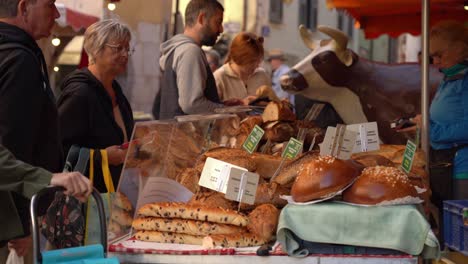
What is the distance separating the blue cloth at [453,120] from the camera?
221 inches

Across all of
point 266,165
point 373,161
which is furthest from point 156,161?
point 373,161

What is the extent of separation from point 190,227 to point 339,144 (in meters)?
0.95

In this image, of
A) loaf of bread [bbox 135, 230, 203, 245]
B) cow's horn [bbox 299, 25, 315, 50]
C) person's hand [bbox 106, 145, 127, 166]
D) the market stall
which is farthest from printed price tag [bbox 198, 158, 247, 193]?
cow's horn [bbox 299, 25, 315, 50]

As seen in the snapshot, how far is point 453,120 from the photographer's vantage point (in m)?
5.67

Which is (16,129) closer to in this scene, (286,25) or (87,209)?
(87,209)

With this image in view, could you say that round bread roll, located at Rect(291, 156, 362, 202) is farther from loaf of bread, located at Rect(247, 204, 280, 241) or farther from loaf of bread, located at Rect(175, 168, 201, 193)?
loaf of bread, located at Rect(175, 168, 201, 193)

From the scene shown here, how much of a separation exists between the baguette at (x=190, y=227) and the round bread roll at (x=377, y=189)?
471 mm

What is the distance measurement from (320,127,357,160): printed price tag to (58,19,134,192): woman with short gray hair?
1.14 m

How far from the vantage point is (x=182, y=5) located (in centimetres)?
2220

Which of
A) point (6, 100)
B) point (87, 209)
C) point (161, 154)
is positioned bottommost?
point (87, 209)

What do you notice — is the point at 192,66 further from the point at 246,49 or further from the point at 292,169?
the point at 292,169

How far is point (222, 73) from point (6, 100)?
3.90 metres

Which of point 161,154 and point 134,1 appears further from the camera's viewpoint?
point 134,1

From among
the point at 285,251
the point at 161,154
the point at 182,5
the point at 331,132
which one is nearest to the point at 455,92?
the point at 331,132
